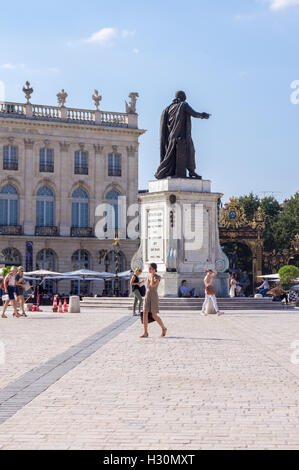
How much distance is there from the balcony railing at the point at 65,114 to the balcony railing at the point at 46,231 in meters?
8.27

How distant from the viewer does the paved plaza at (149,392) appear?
6.30 meters

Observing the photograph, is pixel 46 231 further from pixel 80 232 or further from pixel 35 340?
pixel 35 340

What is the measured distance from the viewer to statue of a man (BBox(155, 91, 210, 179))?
29.5m

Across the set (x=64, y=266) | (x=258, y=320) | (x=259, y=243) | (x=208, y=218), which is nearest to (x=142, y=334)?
(x=258, y=320)

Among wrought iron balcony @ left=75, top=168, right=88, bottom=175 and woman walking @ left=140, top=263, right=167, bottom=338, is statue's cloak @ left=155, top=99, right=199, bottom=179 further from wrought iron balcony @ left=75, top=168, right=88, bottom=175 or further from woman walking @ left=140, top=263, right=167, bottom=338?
wrought iron balcony @ left=75, top=168, right=88, bottom=175

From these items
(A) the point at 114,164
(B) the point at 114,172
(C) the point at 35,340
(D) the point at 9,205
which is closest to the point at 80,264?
(D) the point at 9,205

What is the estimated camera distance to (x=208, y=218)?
95.6 feet

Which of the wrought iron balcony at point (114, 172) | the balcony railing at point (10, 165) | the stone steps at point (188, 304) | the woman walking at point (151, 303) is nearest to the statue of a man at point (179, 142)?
the stone steps at point (188, 304)

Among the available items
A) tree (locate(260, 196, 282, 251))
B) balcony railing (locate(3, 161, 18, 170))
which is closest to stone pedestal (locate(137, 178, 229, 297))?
balcony railing (locate(3, 161, 18, 170))

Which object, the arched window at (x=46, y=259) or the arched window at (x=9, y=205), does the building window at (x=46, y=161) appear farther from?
the arched window at (x=46, y=259)

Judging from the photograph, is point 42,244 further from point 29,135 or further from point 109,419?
point 109,419
